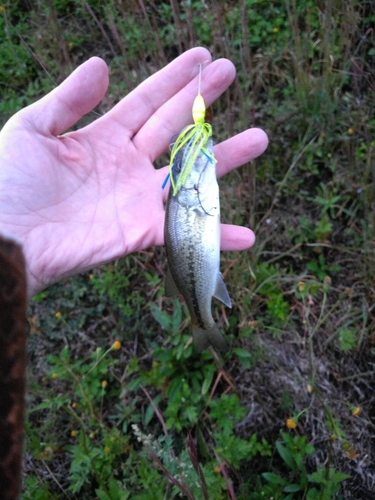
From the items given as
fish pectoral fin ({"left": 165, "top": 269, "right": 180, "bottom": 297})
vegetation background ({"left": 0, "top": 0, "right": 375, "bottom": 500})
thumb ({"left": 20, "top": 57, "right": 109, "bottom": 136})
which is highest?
thumb ({"left": 20, "top": 57, "right": 109, "bottom": 136})

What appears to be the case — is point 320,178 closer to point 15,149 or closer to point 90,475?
point 15,149

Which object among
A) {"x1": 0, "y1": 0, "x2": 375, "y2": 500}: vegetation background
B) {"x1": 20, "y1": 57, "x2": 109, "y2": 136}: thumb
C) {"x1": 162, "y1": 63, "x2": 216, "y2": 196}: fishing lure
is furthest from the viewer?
{"x1": 0, "y1": 0, "x2": 375, "y2": 500}: vegetation background

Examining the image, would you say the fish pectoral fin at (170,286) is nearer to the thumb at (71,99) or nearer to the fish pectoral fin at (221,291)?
the fish pectoral fin at (221,291)

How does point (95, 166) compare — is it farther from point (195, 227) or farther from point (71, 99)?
point (195, 227)

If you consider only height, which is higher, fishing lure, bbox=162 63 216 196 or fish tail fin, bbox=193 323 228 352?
fishing lure, bbox=162 63 216 196

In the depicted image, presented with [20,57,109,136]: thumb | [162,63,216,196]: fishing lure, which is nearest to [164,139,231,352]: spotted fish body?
[162,63,216,196]: fishing lure

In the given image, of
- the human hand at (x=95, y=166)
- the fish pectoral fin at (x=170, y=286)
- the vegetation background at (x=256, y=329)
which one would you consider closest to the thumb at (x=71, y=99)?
the human hand at (x=95, y=166)

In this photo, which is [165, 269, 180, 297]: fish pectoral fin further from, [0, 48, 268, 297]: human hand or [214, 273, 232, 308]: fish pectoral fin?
[0, 48, 268, 297]: human hand
